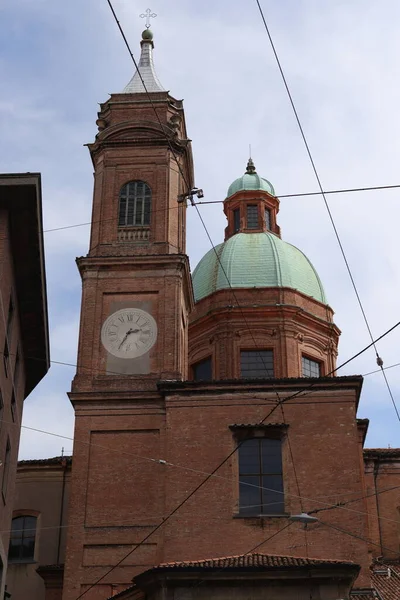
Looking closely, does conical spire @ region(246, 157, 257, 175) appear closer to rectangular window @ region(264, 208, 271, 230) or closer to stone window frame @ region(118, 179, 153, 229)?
rectangular window @ region(264, 208, 271, 230)

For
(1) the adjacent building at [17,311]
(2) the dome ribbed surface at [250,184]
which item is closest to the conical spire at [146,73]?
(2) the dome ribbed surface at [250,184]

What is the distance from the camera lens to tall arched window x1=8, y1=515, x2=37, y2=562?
32.6 metres

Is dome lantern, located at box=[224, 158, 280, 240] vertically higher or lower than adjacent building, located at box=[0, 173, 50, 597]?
higher

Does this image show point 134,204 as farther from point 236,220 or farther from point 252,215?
point 236,220

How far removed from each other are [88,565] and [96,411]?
15.0 feet

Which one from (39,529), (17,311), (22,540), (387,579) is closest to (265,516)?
(387,579)

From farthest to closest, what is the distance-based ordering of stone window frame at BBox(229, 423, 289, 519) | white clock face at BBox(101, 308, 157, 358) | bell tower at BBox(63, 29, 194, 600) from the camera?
white clock face at BBox(101, 308, 157, 358), stone window frame at BBox(229, 423, 289, 519), bell tower at BBox(63, 29, 194, 600)

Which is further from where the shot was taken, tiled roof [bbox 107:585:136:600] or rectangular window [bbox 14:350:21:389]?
tiled roof [bbox 107:585:136:600]

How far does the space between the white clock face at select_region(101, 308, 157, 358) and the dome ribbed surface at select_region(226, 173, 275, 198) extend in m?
16.0

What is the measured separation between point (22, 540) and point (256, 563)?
1131 cm

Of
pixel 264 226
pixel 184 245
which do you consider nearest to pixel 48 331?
pixel 184 245

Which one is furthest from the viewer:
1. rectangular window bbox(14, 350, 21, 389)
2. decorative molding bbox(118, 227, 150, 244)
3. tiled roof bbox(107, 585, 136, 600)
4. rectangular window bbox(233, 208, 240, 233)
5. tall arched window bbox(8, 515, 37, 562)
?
rectangular window bbox(233, 208, 240, 233)

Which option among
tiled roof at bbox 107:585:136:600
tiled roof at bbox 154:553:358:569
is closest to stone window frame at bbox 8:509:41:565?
tiled roof at bbox 107:585:136:600

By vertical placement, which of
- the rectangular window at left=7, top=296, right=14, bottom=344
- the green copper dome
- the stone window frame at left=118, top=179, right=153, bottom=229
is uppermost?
Result: the green copper dome
